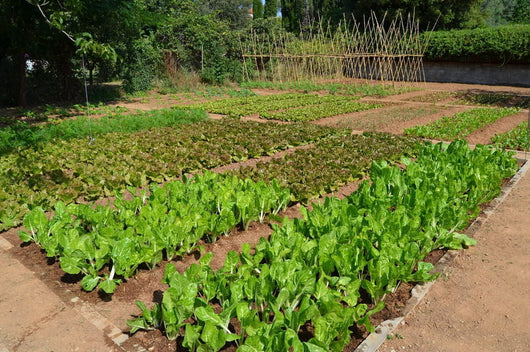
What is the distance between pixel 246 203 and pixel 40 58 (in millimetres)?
16144

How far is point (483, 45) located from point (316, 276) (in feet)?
86.6

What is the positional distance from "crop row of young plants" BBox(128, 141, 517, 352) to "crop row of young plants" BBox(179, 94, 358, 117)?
950 cm

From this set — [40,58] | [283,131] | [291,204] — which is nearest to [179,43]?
[40,58]

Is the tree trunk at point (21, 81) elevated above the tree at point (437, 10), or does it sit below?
below

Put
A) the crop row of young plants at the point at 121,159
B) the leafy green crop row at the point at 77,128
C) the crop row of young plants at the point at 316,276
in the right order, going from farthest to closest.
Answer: the leafy green crop row at the point at 77,128, the crop row of young plants at the point at 121,159, the crop row of young plants at the point at 316,276

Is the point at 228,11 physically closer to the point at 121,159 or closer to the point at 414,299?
the point at 121,159

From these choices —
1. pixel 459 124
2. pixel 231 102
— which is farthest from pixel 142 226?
pixel 231 102

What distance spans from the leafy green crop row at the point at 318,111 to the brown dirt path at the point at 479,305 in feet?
29.6

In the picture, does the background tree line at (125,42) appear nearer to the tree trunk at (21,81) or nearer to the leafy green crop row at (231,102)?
the tree trunk at (21,81)

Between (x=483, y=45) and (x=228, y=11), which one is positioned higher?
(x=228, y=11)

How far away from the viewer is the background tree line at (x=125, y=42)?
14023mm

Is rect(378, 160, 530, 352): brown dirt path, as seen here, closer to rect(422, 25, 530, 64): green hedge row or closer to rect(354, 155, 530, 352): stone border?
rect(354, 155, 530, 352): stone border

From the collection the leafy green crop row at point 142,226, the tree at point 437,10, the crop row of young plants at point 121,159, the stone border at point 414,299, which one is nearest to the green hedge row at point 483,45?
the tree at point 437,10

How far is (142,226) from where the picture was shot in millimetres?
4266
